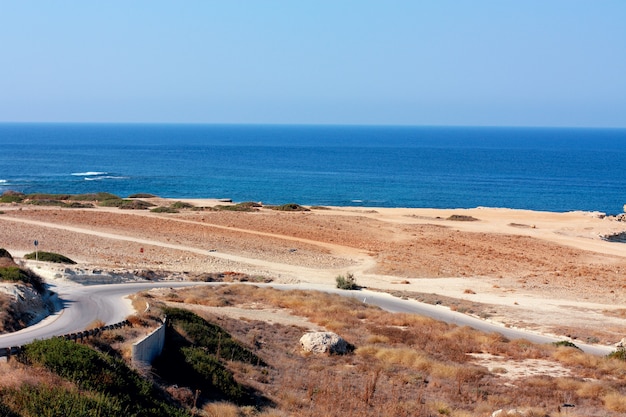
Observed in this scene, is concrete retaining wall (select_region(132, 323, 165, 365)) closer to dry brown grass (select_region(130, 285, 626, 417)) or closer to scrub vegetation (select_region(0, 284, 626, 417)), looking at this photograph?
scrub vegetation (select_region(0, 284, 626, 417))

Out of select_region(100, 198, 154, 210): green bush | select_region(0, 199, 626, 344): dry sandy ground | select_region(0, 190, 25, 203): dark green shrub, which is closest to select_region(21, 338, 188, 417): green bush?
select_region(0, 199, 626, 344): dry sandy ground

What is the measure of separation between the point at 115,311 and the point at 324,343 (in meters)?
7.57

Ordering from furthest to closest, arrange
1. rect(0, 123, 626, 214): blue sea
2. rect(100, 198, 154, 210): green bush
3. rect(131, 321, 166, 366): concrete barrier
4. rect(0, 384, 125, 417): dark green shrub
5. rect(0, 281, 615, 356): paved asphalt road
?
1. rect(0, 123, 626, 214): blue sea
2. rect(100, 198, 154, 210): green bush
3. rect(0, 281, 615, 356): paved asphalt road
4. rect(131, 321, 166, 366): concrete barrier
5. rect(0, 384, 125, 417): dark green shrub

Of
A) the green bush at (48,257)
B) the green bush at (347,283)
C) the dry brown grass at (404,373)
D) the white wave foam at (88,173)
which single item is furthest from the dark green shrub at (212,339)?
the white wave foam at (88,173)

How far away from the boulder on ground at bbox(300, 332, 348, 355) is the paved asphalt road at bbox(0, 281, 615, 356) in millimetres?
6126

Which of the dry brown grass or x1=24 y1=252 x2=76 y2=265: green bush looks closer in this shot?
the dry brown grass

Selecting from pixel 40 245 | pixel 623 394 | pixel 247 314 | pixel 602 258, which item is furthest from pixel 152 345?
pixel 602 258

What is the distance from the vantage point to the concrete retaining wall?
1628 centimetres

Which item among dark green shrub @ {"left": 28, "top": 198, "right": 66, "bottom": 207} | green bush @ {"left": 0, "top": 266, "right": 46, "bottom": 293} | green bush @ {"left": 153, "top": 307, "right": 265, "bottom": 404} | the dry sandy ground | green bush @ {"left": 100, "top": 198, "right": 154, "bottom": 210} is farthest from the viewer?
green bush @ {"left": 100, "top": 198, "right": 154, "bottom": 210}

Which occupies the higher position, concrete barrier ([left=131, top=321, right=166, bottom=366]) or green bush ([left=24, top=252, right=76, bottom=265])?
concrete barrier ([left=131, top=321, right=166, bottom=366])

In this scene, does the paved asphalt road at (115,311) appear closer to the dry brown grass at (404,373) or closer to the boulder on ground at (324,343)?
the dry brown grass at (404,373)

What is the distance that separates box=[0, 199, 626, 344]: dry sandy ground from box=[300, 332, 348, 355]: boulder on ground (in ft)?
35.5

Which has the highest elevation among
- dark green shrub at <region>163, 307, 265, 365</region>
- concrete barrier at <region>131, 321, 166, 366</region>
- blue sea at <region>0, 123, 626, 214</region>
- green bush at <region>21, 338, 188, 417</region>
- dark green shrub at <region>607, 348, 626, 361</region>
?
green bush at <region>21, 338, 188, 417</region>

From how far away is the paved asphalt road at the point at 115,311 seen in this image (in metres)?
20.8
